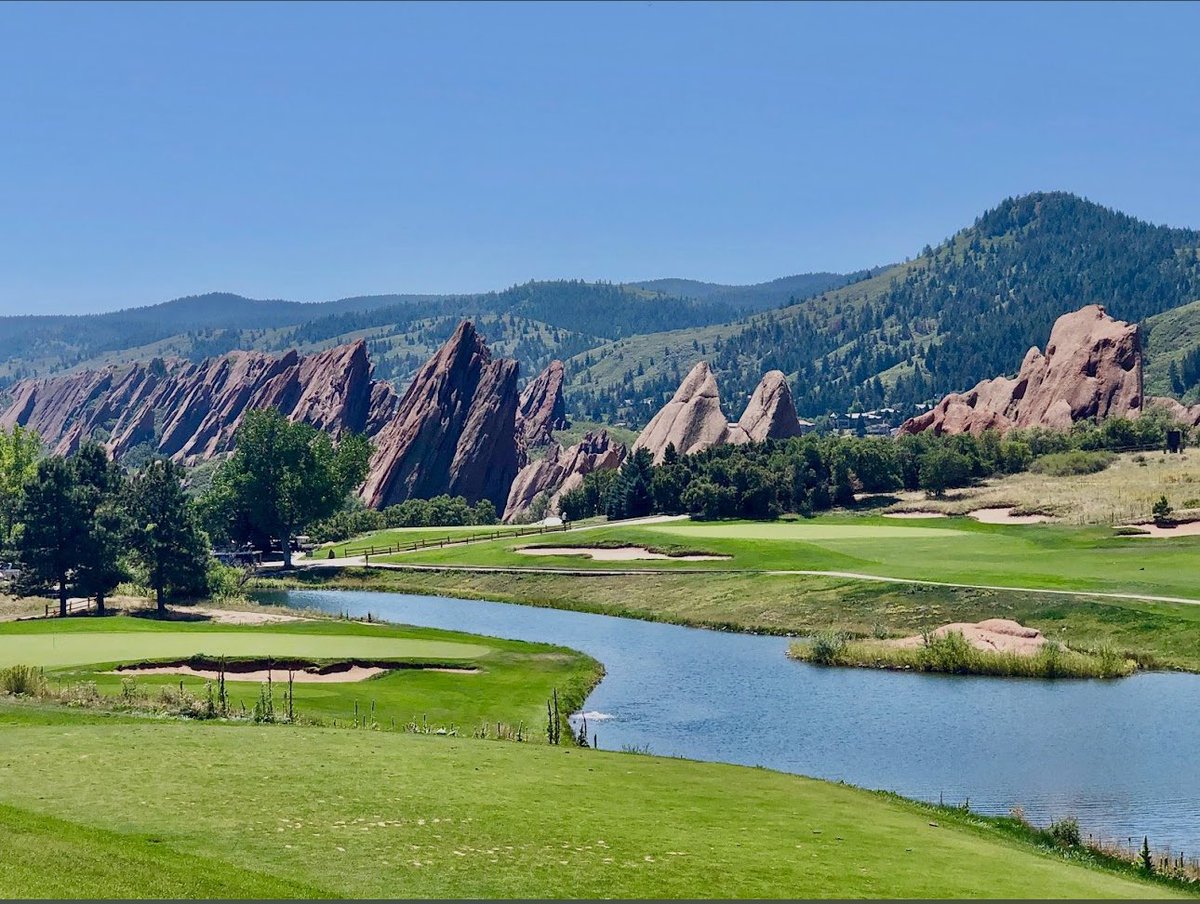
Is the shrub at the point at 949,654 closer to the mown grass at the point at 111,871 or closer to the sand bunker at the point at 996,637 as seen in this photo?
the sand bunker at the point at 996,637

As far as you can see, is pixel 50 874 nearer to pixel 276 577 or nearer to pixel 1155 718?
pixel 1155 718

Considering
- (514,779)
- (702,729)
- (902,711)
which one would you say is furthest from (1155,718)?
(514,779)

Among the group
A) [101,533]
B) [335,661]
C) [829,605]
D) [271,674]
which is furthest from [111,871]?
[101,533]

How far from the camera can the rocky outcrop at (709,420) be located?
185m

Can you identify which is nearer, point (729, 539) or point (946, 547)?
point (946, 547)

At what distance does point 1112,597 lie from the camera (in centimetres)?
7419

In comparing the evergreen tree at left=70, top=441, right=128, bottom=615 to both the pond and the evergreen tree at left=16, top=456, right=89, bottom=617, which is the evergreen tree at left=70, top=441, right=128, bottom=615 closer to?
the evergreen tree at left=16, top=456, right=89, bottom=617

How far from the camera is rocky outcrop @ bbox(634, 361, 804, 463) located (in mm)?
184625

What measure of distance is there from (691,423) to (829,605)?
341 feet

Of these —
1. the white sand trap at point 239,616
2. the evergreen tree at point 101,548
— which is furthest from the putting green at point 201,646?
the evergreen tree at point 101,548

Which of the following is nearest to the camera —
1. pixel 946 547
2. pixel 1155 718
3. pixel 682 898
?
pixel 682 898

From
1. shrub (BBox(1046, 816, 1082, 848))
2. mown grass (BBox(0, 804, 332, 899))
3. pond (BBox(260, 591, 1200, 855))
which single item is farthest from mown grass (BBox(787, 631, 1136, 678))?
mown grass (BBox(0, 804, 332, 899))

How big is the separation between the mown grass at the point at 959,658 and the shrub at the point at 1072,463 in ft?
236

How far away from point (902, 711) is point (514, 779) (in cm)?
2512
